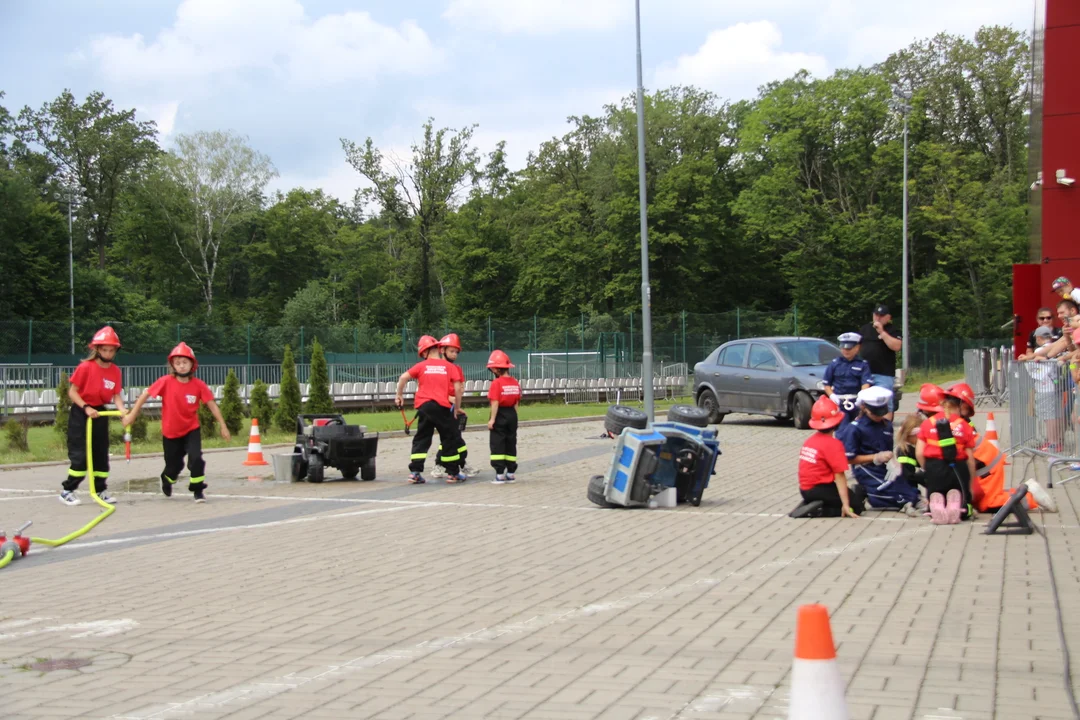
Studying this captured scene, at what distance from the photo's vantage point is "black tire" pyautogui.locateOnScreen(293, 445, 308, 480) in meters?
15.1

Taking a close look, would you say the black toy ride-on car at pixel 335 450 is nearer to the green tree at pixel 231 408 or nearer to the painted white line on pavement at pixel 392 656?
the painted white line on pavement at pixel 392 656

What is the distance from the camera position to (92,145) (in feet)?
243

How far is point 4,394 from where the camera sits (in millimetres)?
31062

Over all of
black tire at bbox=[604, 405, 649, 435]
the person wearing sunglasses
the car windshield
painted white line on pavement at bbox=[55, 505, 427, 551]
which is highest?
the person wearing sunglasses

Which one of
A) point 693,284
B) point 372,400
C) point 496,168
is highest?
point 496,168

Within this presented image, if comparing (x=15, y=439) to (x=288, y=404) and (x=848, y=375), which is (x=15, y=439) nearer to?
(x=288, y=404)

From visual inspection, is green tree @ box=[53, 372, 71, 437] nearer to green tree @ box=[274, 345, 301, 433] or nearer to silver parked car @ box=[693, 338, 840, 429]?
green tree @ box=[274, 345, 301, 433]

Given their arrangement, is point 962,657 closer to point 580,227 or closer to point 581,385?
point 581,385

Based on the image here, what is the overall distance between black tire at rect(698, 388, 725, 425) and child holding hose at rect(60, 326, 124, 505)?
14145mm

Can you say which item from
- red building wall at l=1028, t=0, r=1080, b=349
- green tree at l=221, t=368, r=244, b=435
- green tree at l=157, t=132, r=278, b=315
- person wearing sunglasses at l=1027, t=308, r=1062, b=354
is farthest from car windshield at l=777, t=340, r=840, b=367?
green tree at l=157, t=132, r=278, b=315

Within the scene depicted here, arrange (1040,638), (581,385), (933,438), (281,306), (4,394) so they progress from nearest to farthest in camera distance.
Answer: (1040,638), (933,438), (4,394), (581,385), (281,306)

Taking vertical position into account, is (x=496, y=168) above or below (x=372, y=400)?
above

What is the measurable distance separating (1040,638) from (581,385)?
33.7 meters

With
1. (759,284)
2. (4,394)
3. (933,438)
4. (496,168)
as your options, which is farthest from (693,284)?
(933,438)
